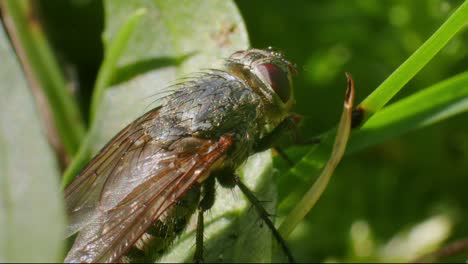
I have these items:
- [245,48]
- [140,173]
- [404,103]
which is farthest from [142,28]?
[404,103]

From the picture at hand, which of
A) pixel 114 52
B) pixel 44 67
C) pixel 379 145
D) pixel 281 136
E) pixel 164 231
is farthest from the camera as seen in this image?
pixel 379 145

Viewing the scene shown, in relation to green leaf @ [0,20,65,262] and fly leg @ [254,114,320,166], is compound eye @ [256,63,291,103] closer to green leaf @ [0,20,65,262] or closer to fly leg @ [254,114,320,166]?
fly leg @ [254,114,320,166]

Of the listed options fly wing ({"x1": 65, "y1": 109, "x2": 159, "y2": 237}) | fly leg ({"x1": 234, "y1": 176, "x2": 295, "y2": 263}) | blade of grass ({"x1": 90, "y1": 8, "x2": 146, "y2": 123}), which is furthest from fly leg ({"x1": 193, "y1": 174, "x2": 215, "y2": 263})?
blade of grass ({"x1": 90, "y1": 8, "x2": 146, "y2": 123})

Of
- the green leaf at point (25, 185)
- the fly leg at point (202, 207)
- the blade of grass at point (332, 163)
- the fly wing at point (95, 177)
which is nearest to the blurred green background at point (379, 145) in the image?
the fly leg at point (202, 207)

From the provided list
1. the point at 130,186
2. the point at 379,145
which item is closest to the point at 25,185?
the point at 130,186

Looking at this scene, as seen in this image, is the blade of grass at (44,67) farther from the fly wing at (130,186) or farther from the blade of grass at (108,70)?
the fly wing at (130,186)

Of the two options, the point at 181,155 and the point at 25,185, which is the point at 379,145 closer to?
the point at 181,155
